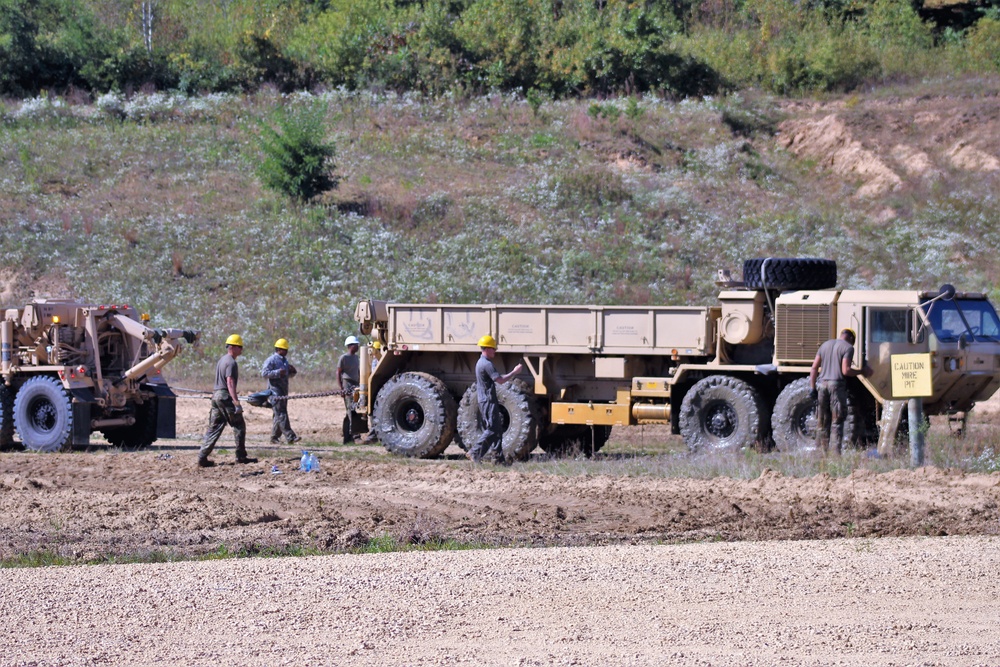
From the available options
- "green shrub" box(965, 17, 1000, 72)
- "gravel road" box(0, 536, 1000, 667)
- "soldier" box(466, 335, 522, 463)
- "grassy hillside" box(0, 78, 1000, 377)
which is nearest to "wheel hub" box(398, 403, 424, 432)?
"soldier" box(466, 335, 522, 463)

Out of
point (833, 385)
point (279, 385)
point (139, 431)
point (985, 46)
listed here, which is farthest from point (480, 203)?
point (985, 46)

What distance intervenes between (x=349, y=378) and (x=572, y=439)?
155 inches

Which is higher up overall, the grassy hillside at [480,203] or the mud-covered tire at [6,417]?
the grassy hillside at [480,203]

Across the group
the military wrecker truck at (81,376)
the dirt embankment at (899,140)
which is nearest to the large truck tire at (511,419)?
the military wrecker truck at (81,376)

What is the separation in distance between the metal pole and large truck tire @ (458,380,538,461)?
498cm

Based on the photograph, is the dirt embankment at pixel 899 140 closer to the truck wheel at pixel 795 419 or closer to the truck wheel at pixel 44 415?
the truck wheel at pixel 795 419

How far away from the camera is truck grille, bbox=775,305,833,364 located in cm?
1523

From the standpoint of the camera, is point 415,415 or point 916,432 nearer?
point 916,432

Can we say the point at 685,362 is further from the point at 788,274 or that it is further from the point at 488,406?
the point at 488,406

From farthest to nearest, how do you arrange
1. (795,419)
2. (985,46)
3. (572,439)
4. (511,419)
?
(985,46), (572,439), (511,419), (795,419)

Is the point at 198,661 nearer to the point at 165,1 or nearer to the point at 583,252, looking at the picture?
the point at 583,252

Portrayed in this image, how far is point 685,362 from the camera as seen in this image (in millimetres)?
16000

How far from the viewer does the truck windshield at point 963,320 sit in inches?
587

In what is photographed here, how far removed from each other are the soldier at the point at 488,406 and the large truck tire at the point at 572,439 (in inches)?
64.5
